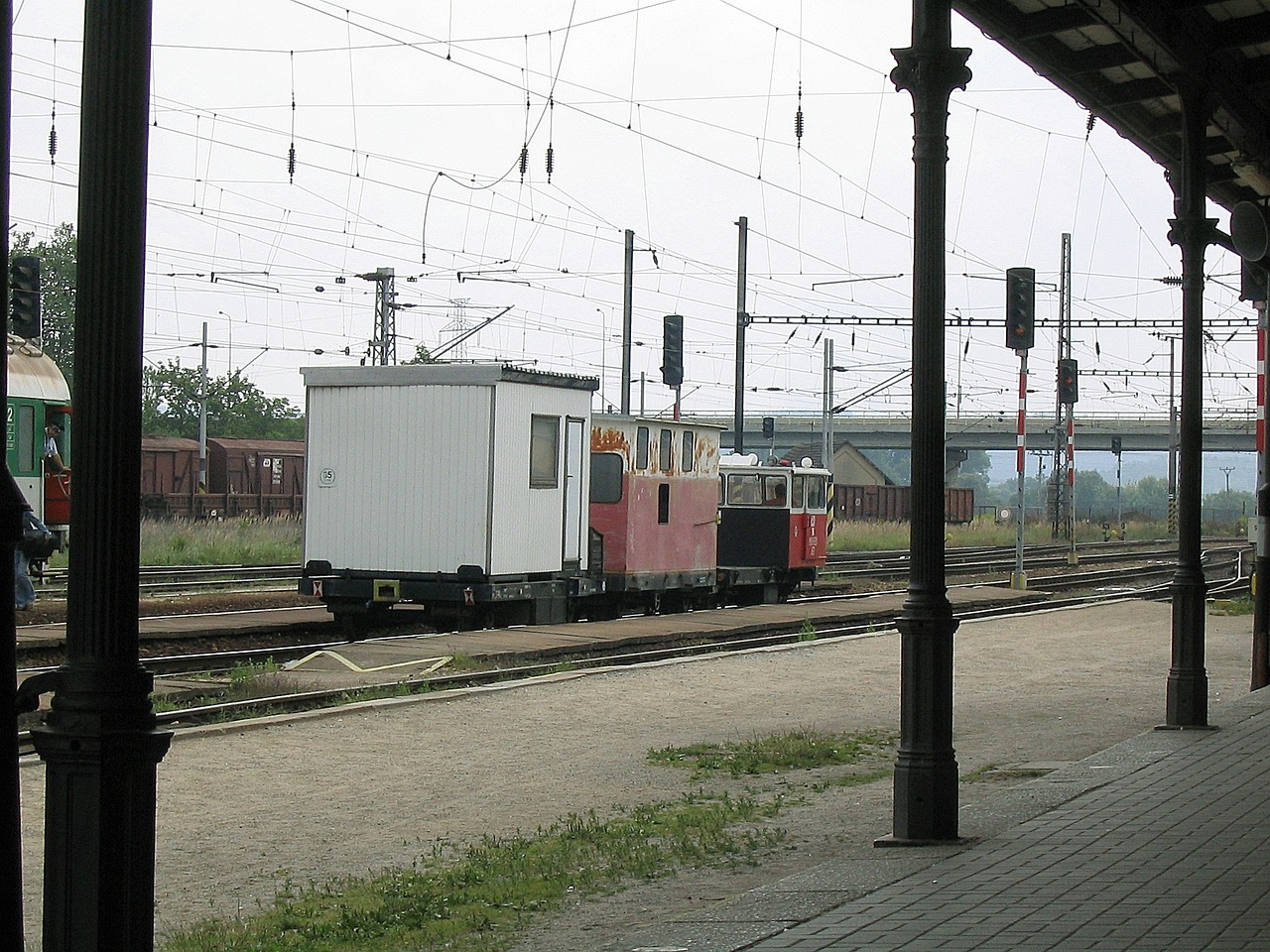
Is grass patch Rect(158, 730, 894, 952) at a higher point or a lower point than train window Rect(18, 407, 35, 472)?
lower

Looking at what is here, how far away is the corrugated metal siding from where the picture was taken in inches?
785

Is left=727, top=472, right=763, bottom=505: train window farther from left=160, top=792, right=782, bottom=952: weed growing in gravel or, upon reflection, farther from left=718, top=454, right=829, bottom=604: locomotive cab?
left=160, top=792, right=782, bottom=952: weed growing in gravel

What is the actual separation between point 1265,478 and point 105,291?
1486 cm

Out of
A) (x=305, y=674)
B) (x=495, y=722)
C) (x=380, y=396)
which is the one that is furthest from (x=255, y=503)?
(x=495, y=722)

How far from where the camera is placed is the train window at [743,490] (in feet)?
94.0

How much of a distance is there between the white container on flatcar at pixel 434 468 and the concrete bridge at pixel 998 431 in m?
73.3

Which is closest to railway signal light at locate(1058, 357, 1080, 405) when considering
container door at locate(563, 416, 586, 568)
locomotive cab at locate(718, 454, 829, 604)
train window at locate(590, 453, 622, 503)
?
locomotive cab at locate(718, 454, 829, 604)

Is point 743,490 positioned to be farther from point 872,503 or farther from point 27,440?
point 872,503

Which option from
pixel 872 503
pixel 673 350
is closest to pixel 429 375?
pixel 673 350

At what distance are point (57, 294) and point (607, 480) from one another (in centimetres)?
5013

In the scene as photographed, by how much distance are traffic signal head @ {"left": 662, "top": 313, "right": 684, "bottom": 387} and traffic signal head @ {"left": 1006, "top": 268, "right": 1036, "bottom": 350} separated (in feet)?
29.8

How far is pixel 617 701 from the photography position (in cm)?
1499

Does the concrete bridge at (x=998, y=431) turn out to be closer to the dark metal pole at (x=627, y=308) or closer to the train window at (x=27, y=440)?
the dark metal pole at (x=627, y=308)

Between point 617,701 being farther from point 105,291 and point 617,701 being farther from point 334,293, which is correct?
point 334,293
